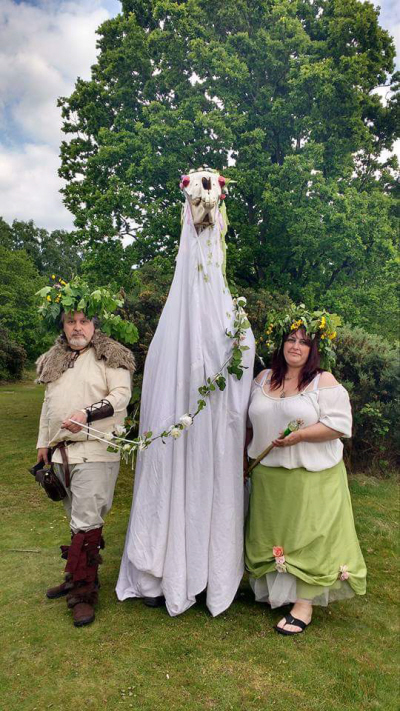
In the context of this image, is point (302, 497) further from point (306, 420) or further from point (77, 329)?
point (77, 329)

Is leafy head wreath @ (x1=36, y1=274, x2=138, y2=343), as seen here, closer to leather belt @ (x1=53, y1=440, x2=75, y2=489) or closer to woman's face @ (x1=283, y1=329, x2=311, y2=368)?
leather belt @ (x1=53, y1=440, x2=75, y2=489)

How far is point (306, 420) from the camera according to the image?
112 inches

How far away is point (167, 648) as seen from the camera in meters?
2.64

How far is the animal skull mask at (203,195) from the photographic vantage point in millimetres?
2945

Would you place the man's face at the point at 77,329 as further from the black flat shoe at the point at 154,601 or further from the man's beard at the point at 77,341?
the black flat shoe at the point at 154,601

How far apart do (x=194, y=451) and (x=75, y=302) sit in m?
1.25

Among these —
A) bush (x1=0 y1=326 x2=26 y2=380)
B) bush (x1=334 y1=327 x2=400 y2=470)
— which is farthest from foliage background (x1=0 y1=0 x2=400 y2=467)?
bush (x1=0 y1=326 x2=26 y2=380)

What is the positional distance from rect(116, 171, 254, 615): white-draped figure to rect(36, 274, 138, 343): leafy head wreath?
1.36 ft

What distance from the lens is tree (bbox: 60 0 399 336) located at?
33.6 feet

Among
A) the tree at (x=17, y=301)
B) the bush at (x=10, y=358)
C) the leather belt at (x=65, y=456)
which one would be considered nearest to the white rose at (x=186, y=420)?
the leather belt at (x=65, y=456)

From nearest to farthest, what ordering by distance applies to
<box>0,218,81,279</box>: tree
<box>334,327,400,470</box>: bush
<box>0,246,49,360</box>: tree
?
<box>334,327,400,470</box>: bush → <box>0,246,49,360</box>: tree → <box>0,218,81,279</box>: tree

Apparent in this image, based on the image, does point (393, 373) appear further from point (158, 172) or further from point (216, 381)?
point (158, 172)

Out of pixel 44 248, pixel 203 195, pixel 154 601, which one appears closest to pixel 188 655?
pixel 154 601

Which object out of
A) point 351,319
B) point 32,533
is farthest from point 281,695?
point 351,319
